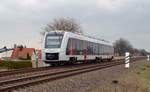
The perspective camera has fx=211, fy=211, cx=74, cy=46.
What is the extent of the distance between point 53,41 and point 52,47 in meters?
0.63

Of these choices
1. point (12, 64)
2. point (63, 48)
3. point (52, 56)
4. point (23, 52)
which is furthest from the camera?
point (23, 52)

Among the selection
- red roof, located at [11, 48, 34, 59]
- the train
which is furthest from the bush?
red roof, located at [11, 48, 34, 59]

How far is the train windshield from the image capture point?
18.1m

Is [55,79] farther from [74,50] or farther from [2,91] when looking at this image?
[74,50]

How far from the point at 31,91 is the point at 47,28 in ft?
176

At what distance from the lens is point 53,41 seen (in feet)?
60.6

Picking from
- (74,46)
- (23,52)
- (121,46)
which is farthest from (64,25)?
(121,46)

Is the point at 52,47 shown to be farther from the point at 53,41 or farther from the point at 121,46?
the point at 121,46

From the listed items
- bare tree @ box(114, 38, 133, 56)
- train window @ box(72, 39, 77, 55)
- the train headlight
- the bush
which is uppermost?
bare tree @ box(114, 38, 133, 56)

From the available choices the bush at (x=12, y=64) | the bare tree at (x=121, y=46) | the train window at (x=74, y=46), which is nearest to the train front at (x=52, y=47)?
the train window at (x=74, y=46)

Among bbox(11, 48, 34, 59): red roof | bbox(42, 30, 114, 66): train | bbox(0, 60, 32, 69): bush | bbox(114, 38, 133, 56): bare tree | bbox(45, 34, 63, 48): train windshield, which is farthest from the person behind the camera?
bbox(114, 38, 133, 56): bare tree

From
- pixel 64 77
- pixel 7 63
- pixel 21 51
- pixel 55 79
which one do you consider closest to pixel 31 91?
pixel 55 79

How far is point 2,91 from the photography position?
21.8 ft

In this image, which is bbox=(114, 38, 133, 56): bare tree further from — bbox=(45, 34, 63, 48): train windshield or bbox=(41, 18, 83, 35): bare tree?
bbox=(45, 34, 63, 48): train windshield
